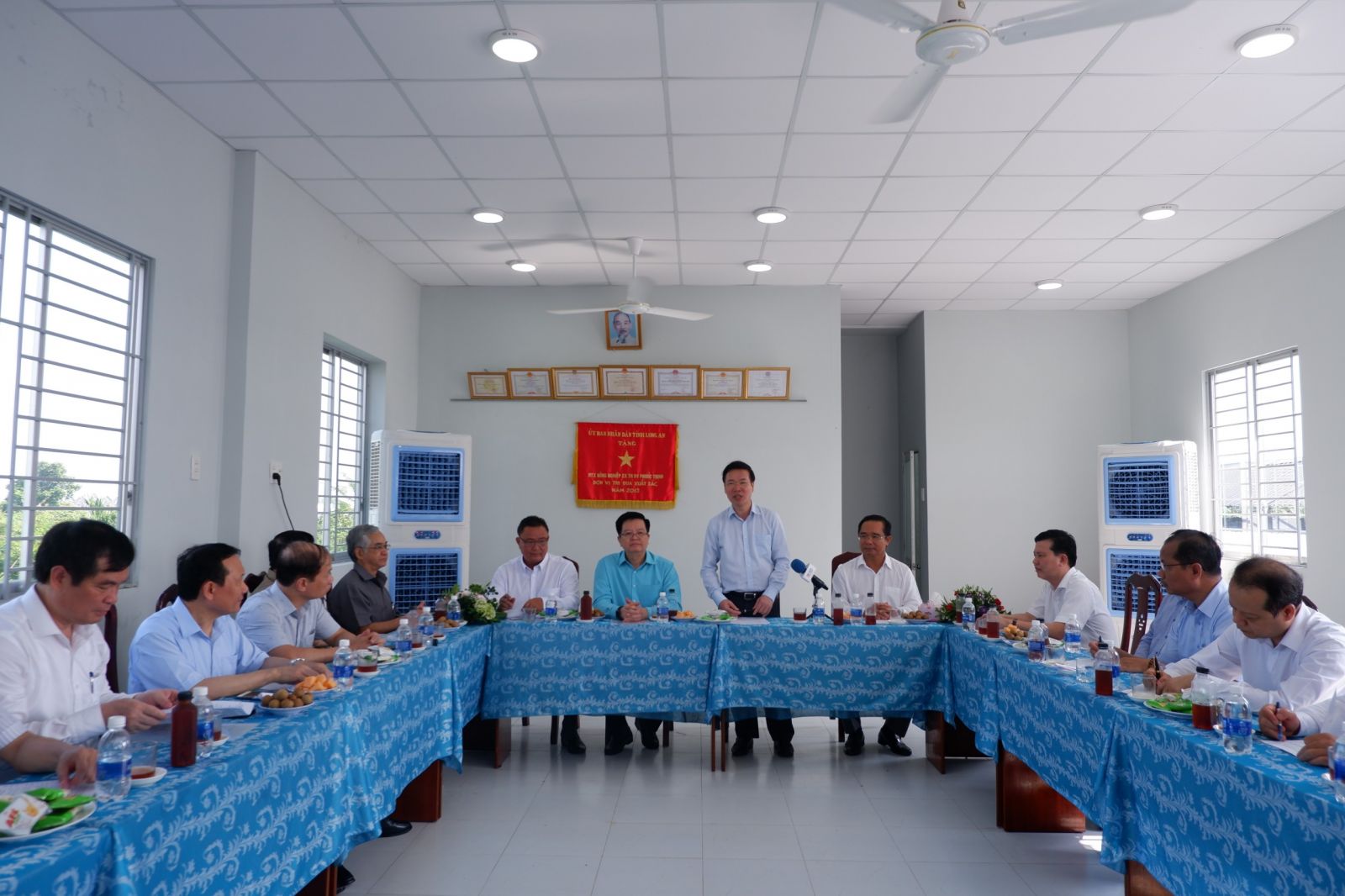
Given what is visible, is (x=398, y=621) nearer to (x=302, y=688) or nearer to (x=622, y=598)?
(x=622, y=598)

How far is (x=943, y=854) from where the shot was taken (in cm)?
320

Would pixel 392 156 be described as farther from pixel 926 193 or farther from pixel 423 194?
pixel 926 193

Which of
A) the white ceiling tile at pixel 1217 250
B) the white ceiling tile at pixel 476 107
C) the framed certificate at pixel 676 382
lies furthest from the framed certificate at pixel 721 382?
the white ceiling tile at pixel 1217 250

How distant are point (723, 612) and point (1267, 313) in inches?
168

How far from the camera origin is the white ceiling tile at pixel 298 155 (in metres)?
4.34

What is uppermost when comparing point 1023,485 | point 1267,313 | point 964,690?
point 1267,313

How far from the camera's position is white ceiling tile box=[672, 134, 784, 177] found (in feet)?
14.0

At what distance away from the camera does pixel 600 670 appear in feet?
13.7

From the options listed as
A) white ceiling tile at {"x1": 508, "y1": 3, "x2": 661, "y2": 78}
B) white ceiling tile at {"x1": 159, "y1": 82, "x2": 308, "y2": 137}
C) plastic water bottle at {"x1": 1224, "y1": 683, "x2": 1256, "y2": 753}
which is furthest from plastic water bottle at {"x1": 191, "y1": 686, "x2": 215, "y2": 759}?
white ceiling tile at {"x1": 159, "y1": 82, "x2": 308, "y2": 137}

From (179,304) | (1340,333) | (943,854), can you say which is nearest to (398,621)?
(179,304)

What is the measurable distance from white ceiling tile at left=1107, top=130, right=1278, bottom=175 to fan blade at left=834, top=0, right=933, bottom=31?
2.24 m

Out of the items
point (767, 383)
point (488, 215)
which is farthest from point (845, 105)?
point (767, 383)

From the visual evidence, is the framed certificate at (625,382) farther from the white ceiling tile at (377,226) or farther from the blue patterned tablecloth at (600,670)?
the blue patterned tablecloth at (600,670)

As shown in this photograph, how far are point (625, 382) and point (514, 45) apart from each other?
12.5ft
